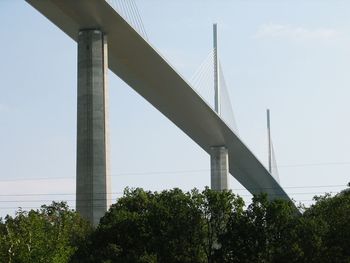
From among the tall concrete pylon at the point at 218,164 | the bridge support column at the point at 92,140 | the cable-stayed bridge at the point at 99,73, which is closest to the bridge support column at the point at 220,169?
the tall concrete pylon at the point at 218,164

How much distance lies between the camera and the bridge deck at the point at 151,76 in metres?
38.7

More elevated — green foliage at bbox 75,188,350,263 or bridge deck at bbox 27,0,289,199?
bridge deck at bbox 27,0,289,199

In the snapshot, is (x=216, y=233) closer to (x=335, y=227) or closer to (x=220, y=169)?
(x=335, y=227)

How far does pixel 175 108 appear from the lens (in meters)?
62.8

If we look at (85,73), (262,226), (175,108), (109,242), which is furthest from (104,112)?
(175,108)

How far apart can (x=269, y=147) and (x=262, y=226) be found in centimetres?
7565

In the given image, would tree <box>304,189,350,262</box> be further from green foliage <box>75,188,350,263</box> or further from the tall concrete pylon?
the tall concrete pylon

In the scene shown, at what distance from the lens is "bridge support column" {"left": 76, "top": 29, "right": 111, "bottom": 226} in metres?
37.4

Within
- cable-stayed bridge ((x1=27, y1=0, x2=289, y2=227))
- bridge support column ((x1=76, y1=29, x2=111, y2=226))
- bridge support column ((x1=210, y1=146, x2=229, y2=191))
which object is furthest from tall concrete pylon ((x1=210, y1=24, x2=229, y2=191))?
bridge support column ((x1=76, y1=29, x2=111, y2=226))

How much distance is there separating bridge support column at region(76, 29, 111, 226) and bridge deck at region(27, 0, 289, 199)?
7.99 ft

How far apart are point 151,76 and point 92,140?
15360 millimetres

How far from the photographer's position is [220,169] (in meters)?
78.7

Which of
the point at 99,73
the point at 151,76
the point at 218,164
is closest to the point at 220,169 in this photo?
the point at 218,164

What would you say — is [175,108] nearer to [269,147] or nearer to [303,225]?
[303,225]
